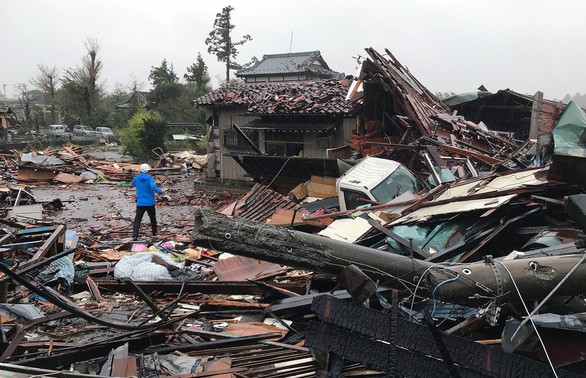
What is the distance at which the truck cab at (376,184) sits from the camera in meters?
8.80

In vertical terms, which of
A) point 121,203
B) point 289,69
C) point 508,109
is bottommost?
point 121,203

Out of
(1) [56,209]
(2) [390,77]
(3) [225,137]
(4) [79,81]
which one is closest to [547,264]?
(2) [390,77]

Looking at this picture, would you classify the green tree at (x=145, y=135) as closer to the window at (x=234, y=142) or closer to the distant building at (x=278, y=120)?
the distant building at (x=278, y=120)

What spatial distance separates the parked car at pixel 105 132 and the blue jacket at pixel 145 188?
3051 centimetres

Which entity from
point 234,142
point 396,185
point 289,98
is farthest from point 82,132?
point 396,185

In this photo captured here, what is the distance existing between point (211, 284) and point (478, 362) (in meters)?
3.67

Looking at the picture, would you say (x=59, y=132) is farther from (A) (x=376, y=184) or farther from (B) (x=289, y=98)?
(A) (x=376, y=184)

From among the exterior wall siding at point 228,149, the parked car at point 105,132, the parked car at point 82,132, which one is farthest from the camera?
the parked car at point 105,132

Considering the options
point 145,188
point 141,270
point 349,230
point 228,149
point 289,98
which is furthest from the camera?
point 228,149

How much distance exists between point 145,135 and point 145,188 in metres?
18.0

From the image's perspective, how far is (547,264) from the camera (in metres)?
3.08

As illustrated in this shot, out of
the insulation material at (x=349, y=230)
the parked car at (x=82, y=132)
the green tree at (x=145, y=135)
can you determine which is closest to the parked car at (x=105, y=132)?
the parked car at (x=82, y=132)

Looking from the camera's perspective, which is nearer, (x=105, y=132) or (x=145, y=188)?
(x=145, y=188)

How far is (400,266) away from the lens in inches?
128
